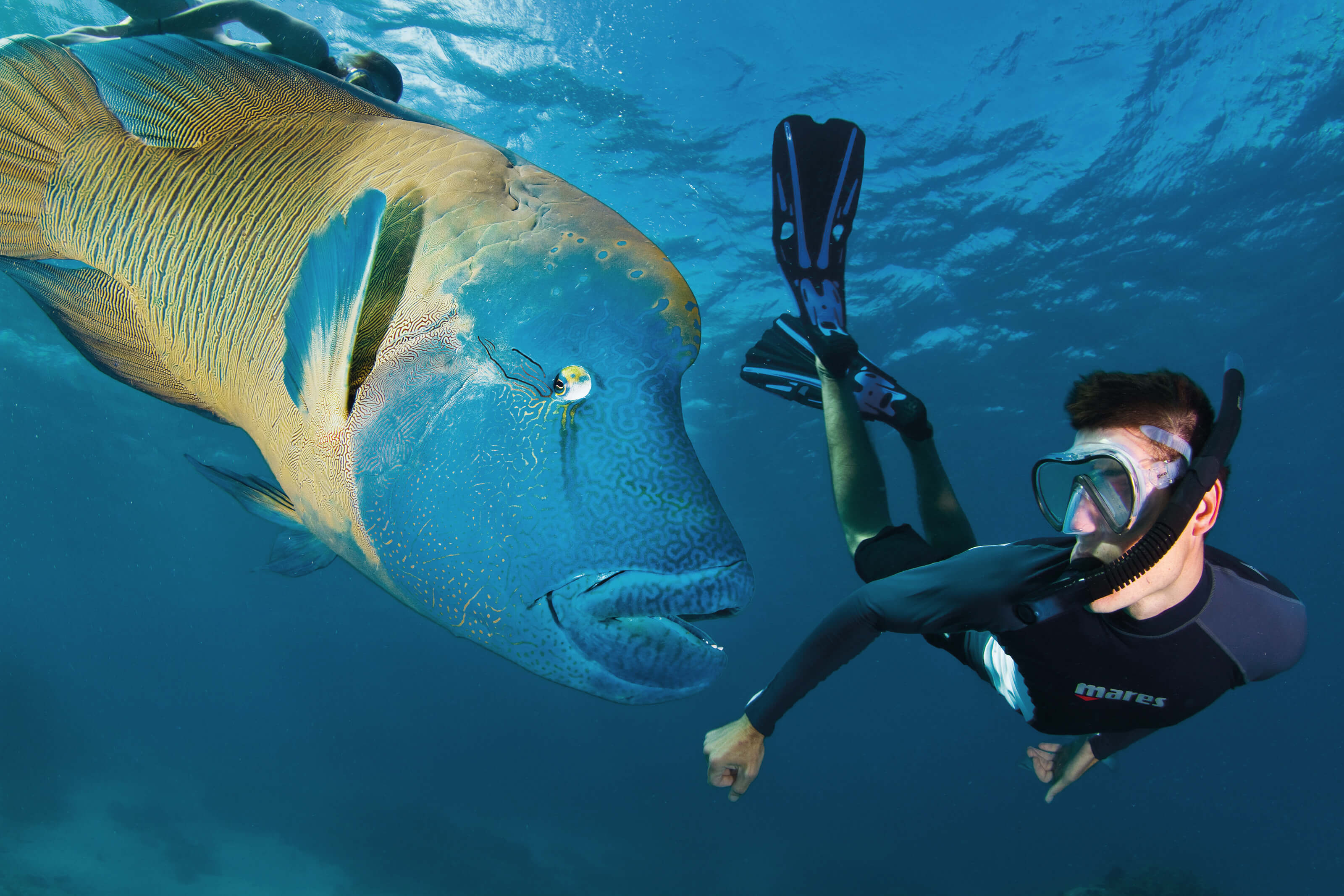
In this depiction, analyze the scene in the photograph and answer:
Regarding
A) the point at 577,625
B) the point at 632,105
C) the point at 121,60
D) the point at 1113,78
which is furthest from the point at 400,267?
the point at 1113,78

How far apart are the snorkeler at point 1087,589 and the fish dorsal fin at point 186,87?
92.7 inches

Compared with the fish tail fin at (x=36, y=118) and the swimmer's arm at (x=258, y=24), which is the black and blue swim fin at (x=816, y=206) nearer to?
the swimmer's arm at (x=258, y=24)

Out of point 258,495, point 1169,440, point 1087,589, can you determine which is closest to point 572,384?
point 258,495

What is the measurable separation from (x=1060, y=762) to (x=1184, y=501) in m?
2.21

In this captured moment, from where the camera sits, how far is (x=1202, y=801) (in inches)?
2987

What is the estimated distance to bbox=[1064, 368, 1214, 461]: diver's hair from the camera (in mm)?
2279

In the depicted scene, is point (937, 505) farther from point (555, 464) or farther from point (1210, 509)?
point (555, 464)

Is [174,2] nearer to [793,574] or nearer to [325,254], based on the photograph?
[325,254]

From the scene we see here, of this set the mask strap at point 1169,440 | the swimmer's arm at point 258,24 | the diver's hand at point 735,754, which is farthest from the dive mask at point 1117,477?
the swimmer's arm at point 258,24

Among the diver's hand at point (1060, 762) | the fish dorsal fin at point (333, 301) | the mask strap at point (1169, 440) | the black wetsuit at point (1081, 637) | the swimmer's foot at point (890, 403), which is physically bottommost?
the diver's hand at point (1060, 762)

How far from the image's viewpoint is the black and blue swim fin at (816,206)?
3.21 m

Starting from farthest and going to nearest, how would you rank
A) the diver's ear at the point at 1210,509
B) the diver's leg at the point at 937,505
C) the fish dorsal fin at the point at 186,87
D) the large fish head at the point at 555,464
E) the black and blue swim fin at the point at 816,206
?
the diver's leg at the point at 937,505 < the black and blue swim fin at the point at 816,206 < the diver's ear at the point at 1210,509 < the fish dorsal fin at the point at 186,87 < the large fish head at the point at 555,464

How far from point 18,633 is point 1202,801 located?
150 metres

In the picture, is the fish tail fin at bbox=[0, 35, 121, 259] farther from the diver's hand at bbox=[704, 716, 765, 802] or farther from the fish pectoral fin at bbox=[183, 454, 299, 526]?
the diver's hand at bbox=[704, 716, 765, 802]
